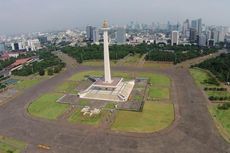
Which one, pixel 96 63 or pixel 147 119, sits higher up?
pixel 96 63

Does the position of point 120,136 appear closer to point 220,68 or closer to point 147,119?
point 147,119

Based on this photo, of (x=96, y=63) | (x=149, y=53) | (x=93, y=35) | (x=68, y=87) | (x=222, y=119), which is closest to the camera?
(x=222, y=119)

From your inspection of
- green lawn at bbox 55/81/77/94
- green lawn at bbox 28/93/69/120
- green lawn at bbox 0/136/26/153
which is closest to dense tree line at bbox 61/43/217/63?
green lawn at bbox 55/81/77/94

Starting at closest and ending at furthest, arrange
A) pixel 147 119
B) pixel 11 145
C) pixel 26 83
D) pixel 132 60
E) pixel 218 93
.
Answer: pixel 11 145 → pixel 147 119 → pixel 218 93 → pixel 26 83 → pixel 132 60

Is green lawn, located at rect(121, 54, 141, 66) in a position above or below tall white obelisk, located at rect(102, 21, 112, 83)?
below

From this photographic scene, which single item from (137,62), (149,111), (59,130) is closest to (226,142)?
(149,111)

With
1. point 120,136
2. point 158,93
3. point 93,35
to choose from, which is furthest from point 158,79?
point 93,35

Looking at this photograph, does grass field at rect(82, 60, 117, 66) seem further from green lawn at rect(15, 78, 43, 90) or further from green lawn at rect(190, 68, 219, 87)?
green lawn at rect(190, 68, 219, 87)
